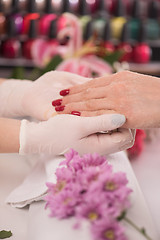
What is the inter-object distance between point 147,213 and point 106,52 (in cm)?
116

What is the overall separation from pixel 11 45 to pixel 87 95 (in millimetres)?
1862

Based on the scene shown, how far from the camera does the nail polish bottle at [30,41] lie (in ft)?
8.79

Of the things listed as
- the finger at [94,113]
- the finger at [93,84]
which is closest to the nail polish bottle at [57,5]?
the finger at [93,84]

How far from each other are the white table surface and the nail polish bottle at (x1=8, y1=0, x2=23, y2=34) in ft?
5.53

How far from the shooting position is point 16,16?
2697 mm

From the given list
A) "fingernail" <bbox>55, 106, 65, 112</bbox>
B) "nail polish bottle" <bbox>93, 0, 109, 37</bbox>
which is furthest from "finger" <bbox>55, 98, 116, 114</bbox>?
"nail polish bottle" <bbox>93, 0, 109, 37</bbox>

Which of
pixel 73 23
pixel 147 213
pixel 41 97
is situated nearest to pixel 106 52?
pixel 73 23

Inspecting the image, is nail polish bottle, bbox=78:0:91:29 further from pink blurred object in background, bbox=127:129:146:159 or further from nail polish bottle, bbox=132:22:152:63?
pink blurred object in background, bbox=127:129:146:159

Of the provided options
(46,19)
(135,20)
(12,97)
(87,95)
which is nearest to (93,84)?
(87,95)

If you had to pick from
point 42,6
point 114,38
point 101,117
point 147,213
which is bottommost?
point 114,38

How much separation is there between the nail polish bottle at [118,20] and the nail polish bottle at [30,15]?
0.54 m

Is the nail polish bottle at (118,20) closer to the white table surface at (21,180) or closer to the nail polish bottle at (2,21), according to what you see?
the nail polish bottle at (2,21)

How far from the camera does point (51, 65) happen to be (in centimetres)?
167

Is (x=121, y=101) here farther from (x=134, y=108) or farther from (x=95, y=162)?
(x=95, y=162)
